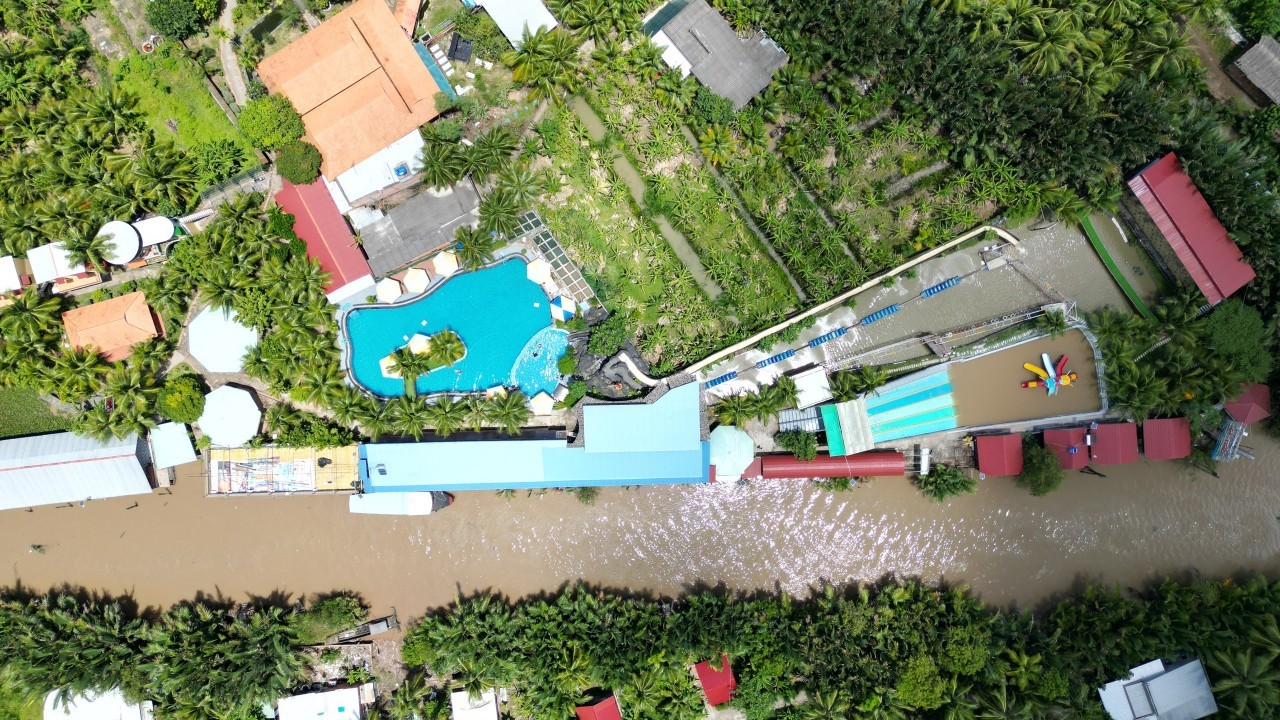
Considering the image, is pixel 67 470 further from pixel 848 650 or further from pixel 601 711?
pixel 848 650

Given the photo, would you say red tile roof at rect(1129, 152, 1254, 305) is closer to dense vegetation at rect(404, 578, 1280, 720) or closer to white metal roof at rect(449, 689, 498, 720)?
dense vegetation at rect(404, 578, 1280, 720)

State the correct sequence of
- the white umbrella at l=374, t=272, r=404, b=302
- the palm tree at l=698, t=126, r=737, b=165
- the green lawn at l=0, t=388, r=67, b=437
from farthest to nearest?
1. the green lawn at l=0, t=388, r=67, b=437
2. the palm tree at l=698, t=126, r=737, b=165
3. the white umbrella at l=374, t=272, r=404, b=302

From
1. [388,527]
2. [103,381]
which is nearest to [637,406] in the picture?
[388,527]

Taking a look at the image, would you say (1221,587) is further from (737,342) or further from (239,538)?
(239,538)

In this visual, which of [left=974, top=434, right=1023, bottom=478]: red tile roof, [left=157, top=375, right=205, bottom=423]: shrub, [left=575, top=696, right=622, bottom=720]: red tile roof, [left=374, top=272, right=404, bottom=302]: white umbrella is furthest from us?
[left=974, top=434, right=1023, bottom=478]: red tile roof

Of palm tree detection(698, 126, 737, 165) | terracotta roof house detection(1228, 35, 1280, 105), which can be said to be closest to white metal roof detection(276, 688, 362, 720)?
palm tree detection(698, 126, 737, 165)

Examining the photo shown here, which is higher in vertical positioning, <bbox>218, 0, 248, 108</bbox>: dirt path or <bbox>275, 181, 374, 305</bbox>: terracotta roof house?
<bbox>218, 0, 248, 108</bbox>: dirt path
